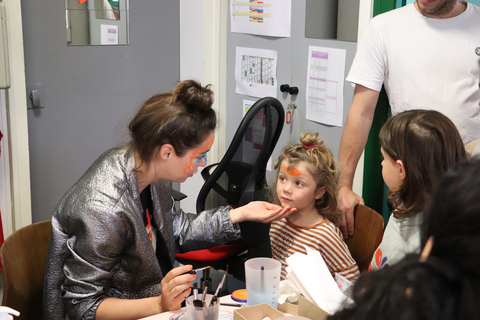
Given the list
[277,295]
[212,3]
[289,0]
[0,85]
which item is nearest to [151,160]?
[277,295]

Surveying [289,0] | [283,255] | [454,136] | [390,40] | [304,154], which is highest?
[289,0]

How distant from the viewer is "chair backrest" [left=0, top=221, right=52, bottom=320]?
1566 mm

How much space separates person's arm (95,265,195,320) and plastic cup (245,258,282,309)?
0.15 m

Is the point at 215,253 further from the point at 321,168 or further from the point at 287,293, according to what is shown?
the point at 287,293

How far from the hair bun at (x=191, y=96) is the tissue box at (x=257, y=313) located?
25.2 inches

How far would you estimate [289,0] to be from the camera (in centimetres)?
303

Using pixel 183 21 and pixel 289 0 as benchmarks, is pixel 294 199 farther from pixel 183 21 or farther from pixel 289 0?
pixel 183 21

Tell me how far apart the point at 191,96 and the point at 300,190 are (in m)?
0.63

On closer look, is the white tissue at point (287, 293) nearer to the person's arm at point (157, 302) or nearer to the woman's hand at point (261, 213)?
the person's arm at point (157, 302)

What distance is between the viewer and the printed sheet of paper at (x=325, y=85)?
2.83m

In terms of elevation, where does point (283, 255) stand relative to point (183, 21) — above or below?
below

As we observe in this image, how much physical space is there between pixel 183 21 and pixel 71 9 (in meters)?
0.77

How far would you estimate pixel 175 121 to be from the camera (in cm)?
163

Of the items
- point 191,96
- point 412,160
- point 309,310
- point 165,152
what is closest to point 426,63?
point 412,160
